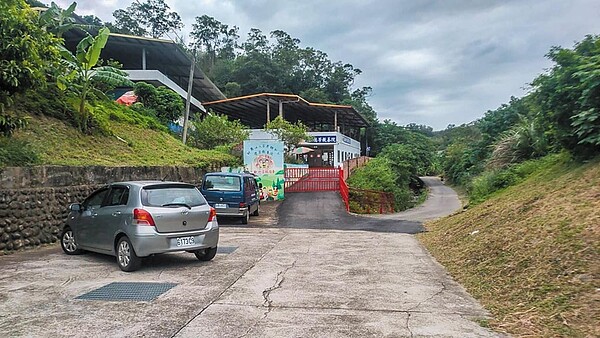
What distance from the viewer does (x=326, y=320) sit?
16.5 feet

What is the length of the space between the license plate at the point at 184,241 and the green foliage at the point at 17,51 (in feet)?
17.3

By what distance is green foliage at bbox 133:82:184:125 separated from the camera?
90.0ft

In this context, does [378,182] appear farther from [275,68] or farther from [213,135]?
[275,68]

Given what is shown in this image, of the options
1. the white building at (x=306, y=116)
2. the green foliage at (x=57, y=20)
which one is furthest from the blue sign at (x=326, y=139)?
the green foliage at (x=57, y=20)

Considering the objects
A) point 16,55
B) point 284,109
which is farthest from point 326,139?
point 16,55

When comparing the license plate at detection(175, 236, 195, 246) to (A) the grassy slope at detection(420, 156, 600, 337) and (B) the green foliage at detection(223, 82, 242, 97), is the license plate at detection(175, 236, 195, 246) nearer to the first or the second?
(A) the grassy slope at detection(420, 156, 600, 337)

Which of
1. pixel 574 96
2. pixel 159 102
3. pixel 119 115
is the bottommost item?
pixel 574 96

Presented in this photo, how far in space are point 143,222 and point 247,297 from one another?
95.7 inches

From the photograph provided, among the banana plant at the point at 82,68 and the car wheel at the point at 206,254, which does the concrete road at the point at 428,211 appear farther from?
the banana plant at the point at 82,68

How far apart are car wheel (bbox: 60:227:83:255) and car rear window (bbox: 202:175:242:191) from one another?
670cm

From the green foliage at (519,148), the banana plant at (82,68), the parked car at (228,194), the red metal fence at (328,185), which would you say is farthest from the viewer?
the red metal fence at (328,185)

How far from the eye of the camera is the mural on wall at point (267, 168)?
927 inches

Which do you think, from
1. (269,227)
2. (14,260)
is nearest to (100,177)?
(14,260)

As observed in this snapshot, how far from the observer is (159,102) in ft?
91.2
